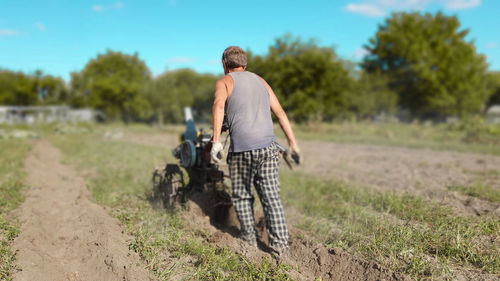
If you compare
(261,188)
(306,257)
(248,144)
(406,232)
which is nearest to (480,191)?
(406,232)

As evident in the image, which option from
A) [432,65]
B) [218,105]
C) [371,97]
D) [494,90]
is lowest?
[218,105]

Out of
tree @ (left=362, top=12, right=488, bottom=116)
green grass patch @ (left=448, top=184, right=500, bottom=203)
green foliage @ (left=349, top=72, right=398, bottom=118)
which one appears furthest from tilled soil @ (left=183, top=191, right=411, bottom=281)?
tree @ (left=362, top=12, right=488, bottom=116)

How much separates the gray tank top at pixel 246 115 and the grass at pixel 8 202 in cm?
218

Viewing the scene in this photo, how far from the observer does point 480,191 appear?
5113mm

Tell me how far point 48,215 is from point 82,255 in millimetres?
1675

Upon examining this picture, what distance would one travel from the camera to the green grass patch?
15.7ft

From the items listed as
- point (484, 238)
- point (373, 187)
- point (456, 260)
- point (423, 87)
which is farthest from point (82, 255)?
point (423, 87)

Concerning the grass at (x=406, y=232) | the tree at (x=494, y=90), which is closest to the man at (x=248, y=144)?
the grass at (x=406, y=232)

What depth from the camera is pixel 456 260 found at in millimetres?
Result: 2971

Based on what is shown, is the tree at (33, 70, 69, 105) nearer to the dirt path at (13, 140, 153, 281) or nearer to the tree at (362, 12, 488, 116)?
the tree at (362, 12, 488, 116)

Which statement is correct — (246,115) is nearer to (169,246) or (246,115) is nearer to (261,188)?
(261,188)

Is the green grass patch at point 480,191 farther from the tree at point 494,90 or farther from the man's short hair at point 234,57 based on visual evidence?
the tree at point 494,90

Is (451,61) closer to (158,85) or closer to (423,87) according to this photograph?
(423,87)

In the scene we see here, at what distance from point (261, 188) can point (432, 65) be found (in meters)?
40.3
